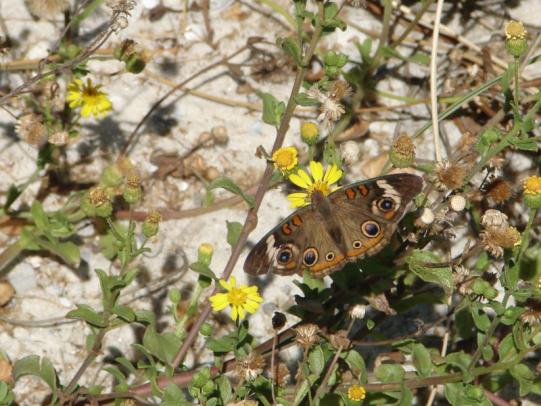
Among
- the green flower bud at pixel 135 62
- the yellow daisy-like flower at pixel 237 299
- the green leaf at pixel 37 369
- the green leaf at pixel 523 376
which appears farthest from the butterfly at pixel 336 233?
the green flower bud at pixel 135 62

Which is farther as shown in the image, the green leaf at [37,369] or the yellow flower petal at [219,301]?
the green leaf at [37,369]

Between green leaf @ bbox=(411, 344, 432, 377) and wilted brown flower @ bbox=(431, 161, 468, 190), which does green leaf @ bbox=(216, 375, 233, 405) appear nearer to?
green leaf @ bbox=(411, 344, 432, 377)

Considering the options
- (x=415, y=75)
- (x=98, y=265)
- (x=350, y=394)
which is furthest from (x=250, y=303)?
(x=415, y=75)

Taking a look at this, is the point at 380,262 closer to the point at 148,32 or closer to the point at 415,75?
the point at 415,75

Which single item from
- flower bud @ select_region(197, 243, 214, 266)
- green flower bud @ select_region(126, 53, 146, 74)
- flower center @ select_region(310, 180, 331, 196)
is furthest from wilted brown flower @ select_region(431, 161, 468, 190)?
green flower bud @ select_region(126, 53, 146, 74)

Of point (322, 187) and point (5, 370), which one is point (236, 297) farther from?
point (5, 370)

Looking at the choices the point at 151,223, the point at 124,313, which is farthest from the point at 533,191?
the point at 124,313

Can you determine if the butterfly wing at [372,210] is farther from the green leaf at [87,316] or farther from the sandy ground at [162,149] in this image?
the sandy ground at [162,149]
